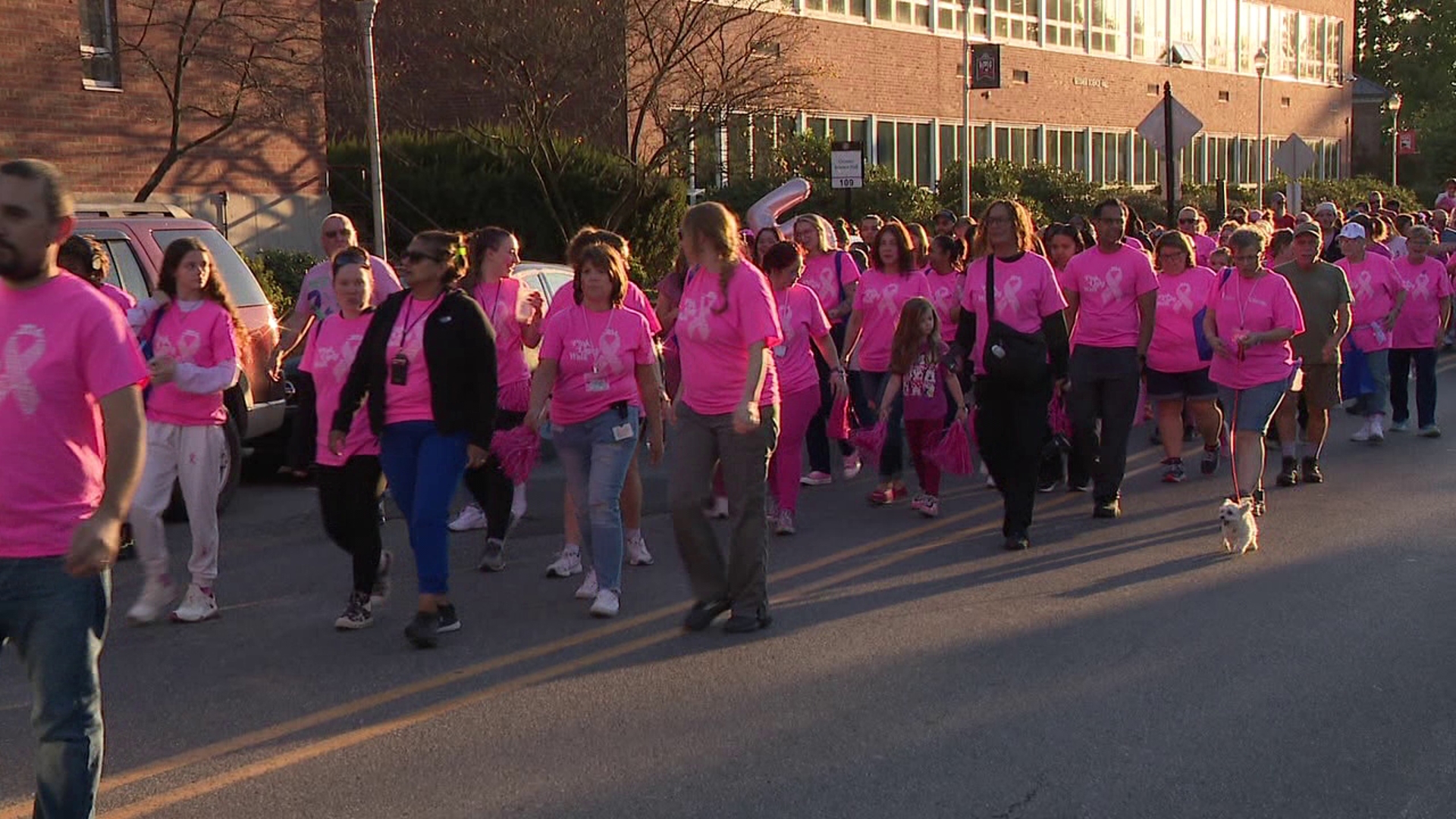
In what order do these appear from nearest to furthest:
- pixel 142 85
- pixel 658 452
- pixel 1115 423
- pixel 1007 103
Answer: pixel 658 452, pixel 1115 423, pixel 142 85, pixel 1007 103

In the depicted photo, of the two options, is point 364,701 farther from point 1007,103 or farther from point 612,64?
point 1007,103

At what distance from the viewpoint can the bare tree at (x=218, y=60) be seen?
66.9ft

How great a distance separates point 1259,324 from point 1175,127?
40.4ft

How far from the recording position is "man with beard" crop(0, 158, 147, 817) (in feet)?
13.4

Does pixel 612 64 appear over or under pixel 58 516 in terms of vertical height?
over

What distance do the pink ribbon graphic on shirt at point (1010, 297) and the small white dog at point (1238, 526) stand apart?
1.56m

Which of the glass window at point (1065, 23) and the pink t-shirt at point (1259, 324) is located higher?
the glass window at point (1065, 23)

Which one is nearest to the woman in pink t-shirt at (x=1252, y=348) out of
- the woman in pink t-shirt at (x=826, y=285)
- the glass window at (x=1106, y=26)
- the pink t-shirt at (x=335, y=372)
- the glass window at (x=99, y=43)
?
the woman in pink t-shirt at (x=826, y=285)

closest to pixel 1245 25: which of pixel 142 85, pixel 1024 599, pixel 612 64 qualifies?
pixel 612 64

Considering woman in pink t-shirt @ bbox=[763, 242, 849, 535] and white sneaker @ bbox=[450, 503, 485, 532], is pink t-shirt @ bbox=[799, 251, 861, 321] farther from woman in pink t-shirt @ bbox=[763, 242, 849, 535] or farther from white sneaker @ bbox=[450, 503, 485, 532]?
white sneaker @ bbox=[450, 503, 485, 532]

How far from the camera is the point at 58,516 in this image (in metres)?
4.13

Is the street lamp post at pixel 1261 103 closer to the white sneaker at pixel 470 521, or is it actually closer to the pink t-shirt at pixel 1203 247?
the pink t-shirt at pixel 1203 247

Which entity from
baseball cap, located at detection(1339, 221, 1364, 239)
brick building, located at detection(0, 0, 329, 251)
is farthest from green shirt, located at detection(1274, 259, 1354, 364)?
brick building, located at detection(0, 0, 329, 251)

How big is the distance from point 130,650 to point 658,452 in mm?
2488
